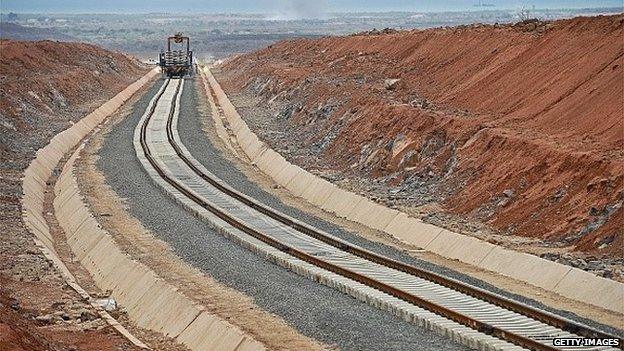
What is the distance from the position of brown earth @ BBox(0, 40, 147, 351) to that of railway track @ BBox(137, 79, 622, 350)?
16.5 feet

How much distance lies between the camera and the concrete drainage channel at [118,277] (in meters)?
18.9

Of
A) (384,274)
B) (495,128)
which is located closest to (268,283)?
(384,274)

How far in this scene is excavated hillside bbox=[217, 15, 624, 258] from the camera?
24641 mm

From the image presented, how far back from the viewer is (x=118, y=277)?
79.5ft

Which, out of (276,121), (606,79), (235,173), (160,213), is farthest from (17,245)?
(276,121)

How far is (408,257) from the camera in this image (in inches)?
957

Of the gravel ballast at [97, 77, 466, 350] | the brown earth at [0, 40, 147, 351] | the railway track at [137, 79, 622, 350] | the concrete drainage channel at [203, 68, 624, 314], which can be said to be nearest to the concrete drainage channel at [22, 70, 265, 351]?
the brown earth at [0, 40, 147, 351]

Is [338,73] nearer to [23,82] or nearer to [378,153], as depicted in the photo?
[23,82]

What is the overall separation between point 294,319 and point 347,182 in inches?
600

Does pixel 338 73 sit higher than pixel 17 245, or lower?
higher
